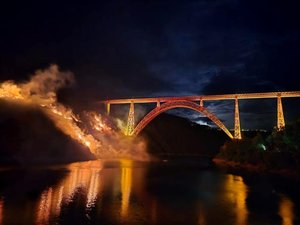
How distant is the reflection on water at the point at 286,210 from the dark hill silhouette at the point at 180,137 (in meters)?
74.2

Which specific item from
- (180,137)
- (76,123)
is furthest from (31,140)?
(180,137)

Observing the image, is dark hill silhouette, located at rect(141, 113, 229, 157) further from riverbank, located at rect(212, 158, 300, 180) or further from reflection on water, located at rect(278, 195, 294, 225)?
reflection on water, located at rect(278, 195, 294, 225)

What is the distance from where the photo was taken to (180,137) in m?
112

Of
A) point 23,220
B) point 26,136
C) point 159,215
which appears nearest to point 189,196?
point 159,215

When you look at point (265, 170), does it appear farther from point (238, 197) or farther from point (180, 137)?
point (180, 137)

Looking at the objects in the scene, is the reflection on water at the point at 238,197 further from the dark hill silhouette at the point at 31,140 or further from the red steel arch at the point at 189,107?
the red steel arch at the point at 189,107

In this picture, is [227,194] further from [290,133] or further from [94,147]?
[94,147]

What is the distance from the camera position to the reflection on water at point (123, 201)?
1482 cm

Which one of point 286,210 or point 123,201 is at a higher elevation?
point 123,201

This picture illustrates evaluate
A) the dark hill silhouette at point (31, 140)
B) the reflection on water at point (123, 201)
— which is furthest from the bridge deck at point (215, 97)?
the reflection on water at point (123, 201)

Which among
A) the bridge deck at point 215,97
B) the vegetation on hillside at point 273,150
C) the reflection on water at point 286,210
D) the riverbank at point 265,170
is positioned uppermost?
the bridge deck at point 215,97

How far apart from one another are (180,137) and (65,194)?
93602 millimetres

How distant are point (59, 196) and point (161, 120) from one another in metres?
98.9

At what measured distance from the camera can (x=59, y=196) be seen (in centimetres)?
1880
